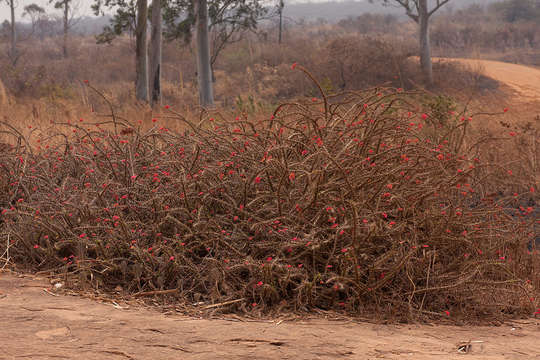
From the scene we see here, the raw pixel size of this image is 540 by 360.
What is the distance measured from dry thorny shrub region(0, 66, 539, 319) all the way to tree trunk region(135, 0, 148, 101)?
8644 millimetres

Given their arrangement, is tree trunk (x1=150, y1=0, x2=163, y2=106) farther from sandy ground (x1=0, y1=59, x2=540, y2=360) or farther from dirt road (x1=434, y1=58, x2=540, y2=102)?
dirt road (x1=434, y1=58, x2=540, y2=102)

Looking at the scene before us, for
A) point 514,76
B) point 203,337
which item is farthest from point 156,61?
point 514,76

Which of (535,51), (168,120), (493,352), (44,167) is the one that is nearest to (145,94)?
(168,120)

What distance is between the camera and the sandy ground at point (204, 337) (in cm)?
205

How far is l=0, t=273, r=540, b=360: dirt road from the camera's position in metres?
2.04

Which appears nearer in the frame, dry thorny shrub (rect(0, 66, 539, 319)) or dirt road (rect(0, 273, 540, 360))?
dirt road (rect(0, 273, 540, 360))

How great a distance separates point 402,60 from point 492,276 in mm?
16236

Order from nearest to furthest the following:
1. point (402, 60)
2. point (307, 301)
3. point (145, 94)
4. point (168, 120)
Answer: point (307, 301), point (168, 120), point (145, 94), point (402, 60)

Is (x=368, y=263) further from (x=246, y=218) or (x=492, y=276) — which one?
(x=492, y=276)

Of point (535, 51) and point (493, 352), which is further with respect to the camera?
point (535, 51)

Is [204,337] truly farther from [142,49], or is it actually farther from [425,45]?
[425,45]

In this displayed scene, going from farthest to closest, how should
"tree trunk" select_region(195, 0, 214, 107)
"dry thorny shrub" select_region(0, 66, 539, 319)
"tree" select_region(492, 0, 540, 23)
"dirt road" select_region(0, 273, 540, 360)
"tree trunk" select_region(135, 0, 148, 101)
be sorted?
"tree" select_region(492, 0, 540, 23)
"tree trunk" select_region(135, 0, 148, 101)
"tree trunk" select_region(195, 0, 214, 107)
"dry thorny shrub" select_region(0, 66, 539, 319)
"dirt road" select_region(0, 273, 540, 360)

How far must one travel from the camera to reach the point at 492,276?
3438 millimetres

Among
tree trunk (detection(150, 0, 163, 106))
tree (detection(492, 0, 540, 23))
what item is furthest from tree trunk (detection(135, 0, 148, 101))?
tree (detection(492, 0, 540, 23))
